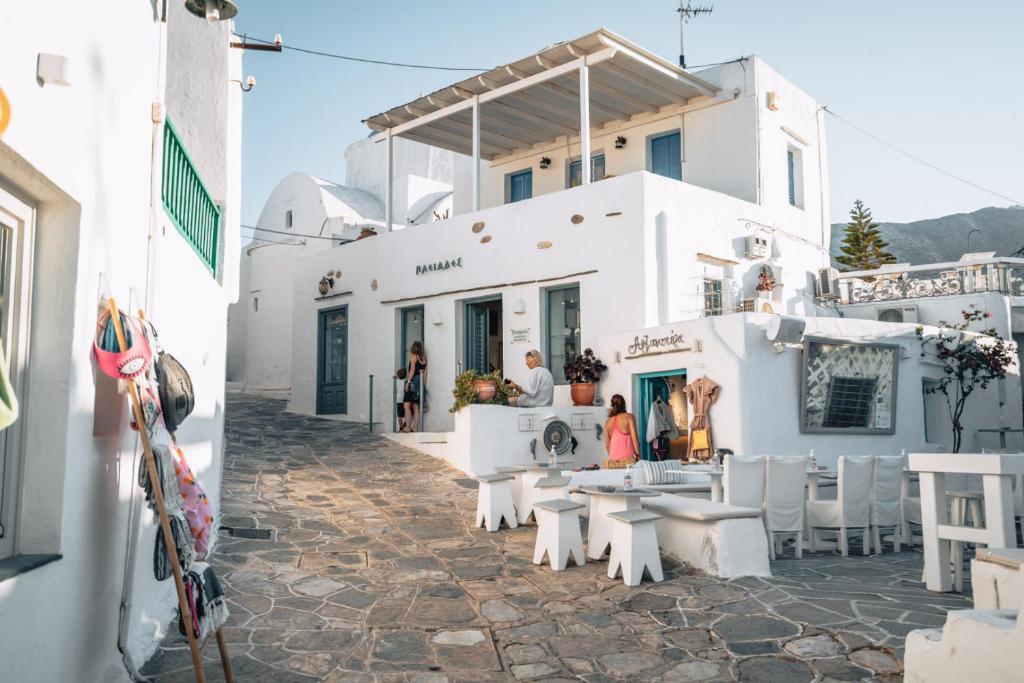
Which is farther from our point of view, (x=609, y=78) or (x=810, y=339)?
(x=609, y=78)

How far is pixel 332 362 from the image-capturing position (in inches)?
721

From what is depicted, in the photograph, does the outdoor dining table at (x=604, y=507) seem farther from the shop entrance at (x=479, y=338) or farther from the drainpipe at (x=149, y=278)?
the shop entrance at (x=479, y=338)

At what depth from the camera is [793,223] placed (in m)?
16.7

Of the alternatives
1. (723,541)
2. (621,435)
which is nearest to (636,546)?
(723,541)

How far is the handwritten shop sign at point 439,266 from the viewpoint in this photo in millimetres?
15844

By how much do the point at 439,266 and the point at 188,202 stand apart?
9.42 meters

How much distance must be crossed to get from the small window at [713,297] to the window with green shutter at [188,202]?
8.64m

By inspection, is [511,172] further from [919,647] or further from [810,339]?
[919,647]

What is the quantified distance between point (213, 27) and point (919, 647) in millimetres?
9228

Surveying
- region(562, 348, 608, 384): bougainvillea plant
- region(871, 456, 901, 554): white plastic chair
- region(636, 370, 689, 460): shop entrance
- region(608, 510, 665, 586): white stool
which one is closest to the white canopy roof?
region(562, 348, 608, 384): bougainvillea plant

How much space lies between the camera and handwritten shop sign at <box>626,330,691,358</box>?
12.5m

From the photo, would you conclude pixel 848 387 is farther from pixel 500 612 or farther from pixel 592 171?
pixel 500 612

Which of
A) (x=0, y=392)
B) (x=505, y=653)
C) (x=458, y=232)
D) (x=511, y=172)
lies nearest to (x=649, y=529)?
(x=505, y=653)

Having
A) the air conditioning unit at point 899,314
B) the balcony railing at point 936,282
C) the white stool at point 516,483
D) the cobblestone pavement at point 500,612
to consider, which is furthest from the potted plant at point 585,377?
the air conditioning unit at point 899,314
